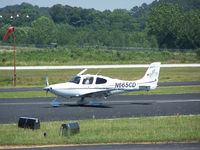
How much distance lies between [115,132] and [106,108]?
7291mm

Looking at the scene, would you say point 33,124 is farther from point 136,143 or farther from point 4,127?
point 136,143

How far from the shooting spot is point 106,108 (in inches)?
883

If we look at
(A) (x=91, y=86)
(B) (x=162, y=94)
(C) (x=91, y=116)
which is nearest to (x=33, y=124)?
(C) (x=91, y=116)

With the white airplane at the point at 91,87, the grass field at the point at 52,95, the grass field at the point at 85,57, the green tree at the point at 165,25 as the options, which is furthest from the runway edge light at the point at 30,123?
the green tree at the point at 165,25

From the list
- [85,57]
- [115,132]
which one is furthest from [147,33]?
[115,132]

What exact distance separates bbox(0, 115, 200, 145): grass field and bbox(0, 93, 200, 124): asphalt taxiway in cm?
193

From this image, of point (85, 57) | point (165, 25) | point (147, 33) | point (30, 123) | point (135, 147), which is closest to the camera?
point (135, 147)

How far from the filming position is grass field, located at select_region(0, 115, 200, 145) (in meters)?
13.9

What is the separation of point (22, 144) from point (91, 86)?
32.0ft

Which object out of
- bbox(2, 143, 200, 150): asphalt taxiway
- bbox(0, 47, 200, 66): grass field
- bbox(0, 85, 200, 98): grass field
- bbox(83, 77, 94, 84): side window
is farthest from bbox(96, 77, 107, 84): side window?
bbox(0, 47, 200, 66): grass field

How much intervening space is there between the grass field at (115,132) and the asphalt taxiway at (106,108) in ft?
6.33

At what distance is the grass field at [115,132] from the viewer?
13930mm

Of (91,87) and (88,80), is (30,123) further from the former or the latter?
(88,80)

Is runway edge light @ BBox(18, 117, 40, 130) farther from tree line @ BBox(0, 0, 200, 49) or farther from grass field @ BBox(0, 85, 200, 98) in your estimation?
tree line @ BBox(0, 0, 200, 49)
